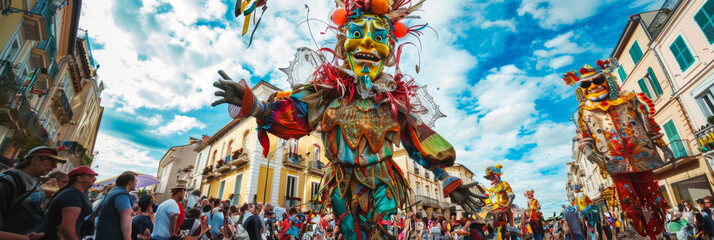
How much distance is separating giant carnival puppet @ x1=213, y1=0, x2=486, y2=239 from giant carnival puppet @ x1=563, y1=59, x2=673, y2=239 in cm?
263

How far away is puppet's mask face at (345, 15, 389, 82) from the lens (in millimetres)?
2580

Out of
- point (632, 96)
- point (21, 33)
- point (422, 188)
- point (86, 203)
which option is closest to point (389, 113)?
point (86, 203)

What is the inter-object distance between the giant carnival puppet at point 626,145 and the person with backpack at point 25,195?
5558 mm

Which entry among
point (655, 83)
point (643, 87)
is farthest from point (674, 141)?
point (643, 87)

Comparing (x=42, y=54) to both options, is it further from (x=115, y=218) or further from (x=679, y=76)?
(x=679, y=76)

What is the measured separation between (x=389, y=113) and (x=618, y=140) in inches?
129

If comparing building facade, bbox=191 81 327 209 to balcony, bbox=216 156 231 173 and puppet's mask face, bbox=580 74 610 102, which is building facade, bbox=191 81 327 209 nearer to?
balcony, bbox=216 156 231 173

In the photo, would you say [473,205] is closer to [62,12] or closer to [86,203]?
[86,203]

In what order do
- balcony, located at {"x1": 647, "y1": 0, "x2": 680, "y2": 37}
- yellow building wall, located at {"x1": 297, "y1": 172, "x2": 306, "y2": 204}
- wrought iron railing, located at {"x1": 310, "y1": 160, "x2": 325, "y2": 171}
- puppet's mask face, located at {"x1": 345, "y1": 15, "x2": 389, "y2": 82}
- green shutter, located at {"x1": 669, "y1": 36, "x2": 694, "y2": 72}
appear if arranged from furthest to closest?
wrought iron railing, located at {"x1": 310, "y1": 160, "x2": 325, "y2": 171}, yellow building wall, located at {"x1": 297, "y1": 172, "x2": 306, "y2": 204}, balcony, located at {"x1": 647, "y1": 0, "x2": 680, "y2": 37}, green shutter, located at {"x1": 669, "y1": 36, "x2": 694, "y2": 72}, puppet's mask face, located at {"x1": 345, "y1": 15, "x2": 389, "y2": 82}

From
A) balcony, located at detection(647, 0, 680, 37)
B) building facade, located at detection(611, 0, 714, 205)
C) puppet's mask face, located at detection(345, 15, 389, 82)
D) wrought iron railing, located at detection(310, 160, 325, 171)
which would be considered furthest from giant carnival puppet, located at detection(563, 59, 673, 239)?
wrought iron railing, located at detection(310, 160, 325, 171)

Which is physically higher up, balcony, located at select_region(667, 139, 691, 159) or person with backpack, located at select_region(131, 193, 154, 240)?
balcony, located at select_region(667, 139, 691, 159)

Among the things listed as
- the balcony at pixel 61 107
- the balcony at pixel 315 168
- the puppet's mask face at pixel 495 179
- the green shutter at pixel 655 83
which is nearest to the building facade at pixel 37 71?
the balcony at pixel 61 107

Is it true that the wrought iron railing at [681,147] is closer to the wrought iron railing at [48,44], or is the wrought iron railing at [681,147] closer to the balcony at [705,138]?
the balcony at [705,138]

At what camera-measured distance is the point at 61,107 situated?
53.0 ft
